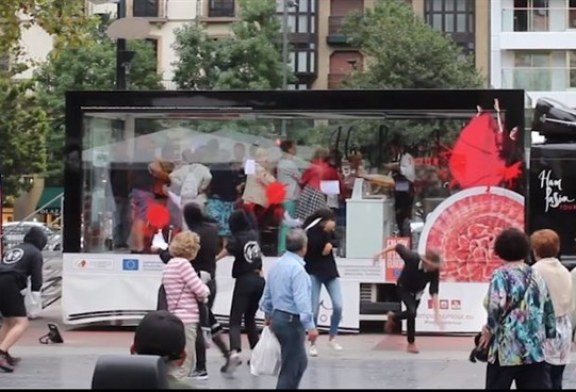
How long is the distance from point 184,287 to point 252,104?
16.2 ft

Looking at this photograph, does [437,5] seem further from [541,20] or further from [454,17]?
[541,20]

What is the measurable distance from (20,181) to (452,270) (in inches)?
1394

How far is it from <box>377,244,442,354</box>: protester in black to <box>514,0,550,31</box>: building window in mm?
40575

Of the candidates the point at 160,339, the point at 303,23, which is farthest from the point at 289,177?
the point at 303,23

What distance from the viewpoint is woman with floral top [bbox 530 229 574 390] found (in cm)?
796

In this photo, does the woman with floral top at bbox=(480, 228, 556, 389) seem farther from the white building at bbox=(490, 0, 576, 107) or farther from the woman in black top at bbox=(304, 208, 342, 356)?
the white building at bbox=(490, 0, 576, 107)

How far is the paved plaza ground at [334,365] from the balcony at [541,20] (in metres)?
40.1

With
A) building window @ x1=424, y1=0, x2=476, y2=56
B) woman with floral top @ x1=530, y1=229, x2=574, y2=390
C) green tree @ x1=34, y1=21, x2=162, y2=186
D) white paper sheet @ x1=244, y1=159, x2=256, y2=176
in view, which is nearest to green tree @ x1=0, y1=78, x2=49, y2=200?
green tree @ x1=34, y1=21, x2=162, y2=186

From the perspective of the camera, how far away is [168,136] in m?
15.2

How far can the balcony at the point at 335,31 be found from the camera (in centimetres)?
5809

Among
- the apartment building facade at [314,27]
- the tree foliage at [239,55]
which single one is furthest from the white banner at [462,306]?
the apartment building facade at [314,27]

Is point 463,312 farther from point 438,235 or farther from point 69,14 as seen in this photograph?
point 69,14

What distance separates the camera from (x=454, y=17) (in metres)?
58.6

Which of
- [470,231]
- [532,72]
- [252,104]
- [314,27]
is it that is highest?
[314,27]
